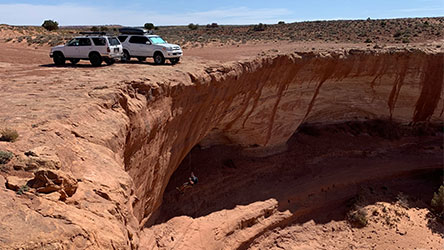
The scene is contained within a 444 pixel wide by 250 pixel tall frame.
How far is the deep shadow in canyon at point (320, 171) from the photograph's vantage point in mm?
15860

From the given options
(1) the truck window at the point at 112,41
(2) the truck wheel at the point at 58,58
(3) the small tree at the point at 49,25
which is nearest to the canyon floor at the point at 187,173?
(2) the truck wheel at the point at 58,58

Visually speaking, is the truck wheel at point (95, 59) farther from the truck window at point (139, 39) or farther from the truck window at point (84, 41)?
the truck window at point (139, 39)

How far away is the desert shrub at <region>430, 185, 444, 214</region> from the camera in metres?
17.0

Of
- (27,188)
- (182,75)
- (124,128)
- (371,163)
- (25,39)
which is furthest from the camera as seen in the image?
(25,39)

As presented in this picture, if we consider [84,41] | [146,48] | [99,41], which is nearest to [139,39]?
[146,48]

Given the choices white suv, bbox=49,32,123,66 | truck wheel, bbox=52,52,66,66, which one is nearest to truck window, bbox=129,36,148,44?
white suv, bbox=49,32,123,66

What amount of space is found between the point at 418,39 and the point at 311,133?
17.8m

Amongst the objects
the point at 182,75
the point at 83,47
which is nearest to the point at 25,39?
the point at 83,47

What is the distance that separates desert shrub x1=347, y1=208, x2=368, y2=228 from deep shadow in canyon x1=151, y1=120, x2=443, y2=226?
55cm

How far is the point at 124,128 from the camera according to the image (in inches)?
323

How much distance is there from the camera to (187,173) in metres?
16.2

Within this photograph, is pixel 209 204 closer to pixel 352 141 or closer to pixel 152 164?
pixel 152 164

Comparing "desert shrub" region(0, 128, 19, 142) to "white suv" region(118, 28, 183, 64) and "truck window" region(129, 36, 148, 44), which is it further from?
"truck window" region(129, 36, 148, 44)

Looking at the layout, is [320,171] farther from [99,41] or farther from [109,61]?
[99,41]
